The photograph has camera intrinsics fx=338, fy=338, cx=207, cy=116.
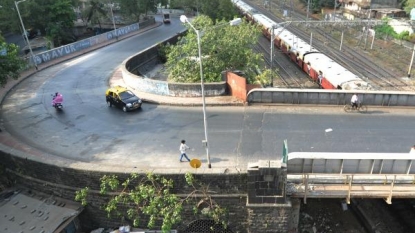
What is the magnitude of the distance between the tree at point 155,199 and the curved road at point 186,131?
980mm

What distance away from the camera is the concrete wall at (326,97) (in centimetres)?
2106

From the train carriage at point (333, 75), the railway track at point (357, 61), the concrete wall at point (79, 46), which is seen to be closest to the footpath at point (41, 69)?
the concrete wall at point (79, 46)

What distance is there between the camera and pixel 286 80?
3491 centimetres

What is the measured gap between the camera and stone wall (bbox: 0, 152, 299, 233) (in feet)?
43.9

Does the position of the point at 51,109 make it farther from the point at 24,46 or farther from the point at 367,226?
the point at 24,46

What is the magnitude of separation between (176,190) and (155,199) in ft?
3.01

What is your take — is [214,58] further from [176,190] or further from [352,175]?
[352,175]

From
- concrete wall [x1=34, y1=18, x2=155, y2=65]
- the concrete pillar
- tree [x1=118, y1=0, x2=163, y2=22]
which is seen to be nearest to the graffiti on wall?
concrete wall [x1=34, y1=18, x2=155, y2=65]

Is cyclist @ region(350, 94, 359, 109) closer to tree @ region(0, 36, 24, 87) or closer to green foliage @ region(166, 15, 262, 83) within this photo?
green foliage @ region(166, 15, 262, 83)

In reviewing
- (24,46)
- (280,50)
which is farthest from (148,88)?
(24,46)

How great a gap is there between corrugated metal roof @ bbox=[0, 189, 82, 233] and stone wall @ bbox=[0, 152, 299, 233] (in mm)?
529

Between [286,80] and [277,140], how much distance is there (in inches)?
720

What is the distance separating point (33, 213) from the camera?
1478 cm

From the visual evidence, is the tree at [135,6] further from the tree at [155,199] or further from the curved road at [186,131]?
the tree at [155,199]
